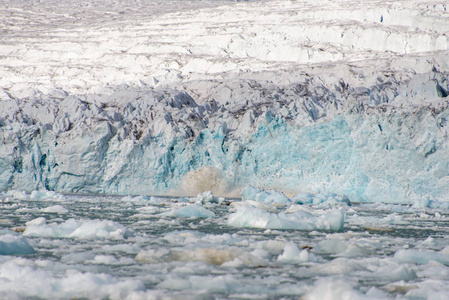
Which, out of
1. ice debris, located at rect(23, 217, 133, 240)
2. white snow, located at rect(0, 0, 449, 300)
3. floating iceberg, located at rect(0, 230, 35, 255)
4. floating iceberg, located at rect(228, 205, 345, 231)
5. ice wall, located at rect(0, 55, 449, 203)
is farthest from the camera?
ice wall, located at rect(0, 55, 449, 203)

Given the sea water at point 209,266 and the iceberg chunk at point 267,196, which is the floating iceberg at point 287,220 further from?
the iceberg chunk at point 267,196

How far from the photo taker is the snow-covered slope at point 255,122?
17984mm

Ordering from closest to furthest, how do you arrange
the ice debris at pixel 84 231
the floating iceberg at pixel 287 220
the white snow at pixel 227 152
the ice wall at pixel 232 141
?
the white snow at pixel 227 152, the ice debris at pixel 84 231, the floating iceberg at pixel 287 220, the ice wall at pixel 232 141

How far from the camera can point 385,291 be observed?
3.39 meters

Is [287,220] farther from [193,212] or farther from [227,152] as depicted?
[227,152]

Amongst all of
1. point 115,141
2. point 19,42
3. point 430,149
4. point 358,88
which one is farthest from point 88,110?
point 19,42

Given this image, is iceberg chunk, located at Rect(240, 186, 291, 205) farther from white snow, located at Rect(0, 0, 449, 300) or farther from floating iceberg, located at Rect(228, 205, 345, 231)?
floating iceberg, located at Rect(228, 205, 345, 231)

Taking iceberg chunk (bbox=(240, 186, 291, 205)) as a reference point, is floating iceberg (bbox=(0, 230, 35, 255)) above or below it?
above

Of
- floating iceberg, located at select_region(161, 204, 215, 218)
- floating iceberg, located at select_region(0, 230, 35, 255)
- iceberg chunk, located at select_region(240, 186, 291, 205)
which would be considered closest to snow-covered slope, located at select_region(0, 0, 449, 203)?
iceberg chunk, located at select_region(240, 186, 291, 205)

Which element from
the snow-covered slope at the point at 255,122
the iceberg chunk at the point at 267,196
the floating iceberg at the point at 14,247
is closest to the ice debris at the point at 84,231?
the floating iceberg at the point at 14,247

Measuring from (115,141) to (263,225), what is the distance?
13.8 metres

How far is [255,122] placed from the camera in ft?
66.7

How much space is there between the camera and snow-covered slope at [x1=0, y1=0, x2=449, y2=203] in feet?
59.0

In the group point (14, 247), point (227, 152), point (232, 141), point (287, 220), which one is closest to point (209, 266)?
point (14, 247)
